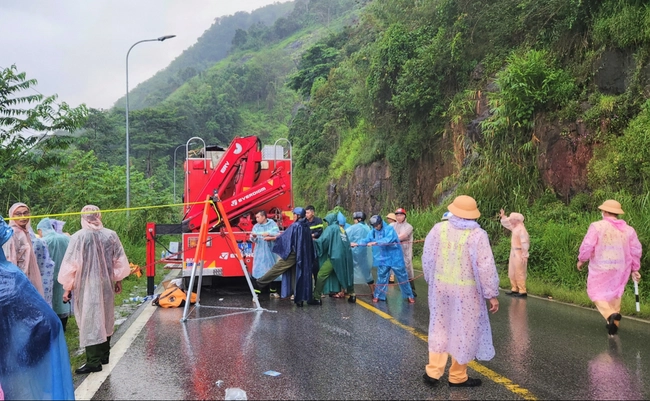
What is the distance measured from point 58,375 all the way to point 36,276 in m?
2.58

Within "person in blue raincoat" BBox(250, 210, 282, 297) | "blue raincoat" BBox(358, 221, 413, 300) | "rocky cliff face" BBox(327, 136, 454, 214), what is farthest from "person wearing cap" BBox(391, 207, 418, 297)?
"rocky cliff face" BBox(327, 136, 454, 214)

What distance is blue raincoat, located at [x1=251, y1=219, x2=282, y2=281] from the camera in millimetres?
11422

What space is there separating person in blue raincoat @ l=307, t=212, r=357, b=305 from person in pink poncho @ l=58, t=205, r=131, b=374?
460 cm

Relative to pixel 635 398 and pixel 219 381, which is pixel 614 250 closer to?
pixel 635 398

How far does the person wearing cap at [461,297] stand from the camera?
5.14 meters

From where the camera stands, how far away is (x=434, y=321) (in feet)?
17.5

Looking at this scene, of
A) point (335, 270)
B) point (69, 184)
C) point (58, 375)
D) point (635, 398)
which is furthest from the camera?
point (69, 184)

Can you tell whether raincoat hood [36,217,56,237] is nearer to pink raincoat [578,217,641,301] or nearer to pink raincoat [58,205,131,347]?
pink raincoat [58,205,131,347]

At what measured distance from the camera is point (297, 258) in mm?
10195

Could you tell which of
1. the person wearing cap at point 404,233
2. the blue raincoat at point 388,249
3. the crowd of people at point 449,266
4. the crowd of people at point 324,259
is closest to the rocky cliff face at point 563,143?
the crowd of people at point 449,266

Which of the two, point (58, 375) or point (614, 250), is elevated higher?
point (614, 250)

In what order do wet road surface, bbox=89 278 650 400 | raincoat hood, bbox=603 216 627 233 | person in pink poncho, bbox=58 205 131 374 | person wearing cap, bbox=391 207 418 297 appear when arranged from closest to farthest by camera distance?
wet road surface, bbox=89 278 650 400 < person in pink poncho, bbox=58 205 131 374 < raincoat hood, bbox=603 216 627 233 < person wearing cap, bbox=391 207 418 297

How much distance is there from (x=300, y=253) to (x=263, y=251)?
1496 millimetres

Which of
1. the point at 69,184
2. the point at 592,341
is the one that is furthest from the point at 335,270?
the point at 69,184
